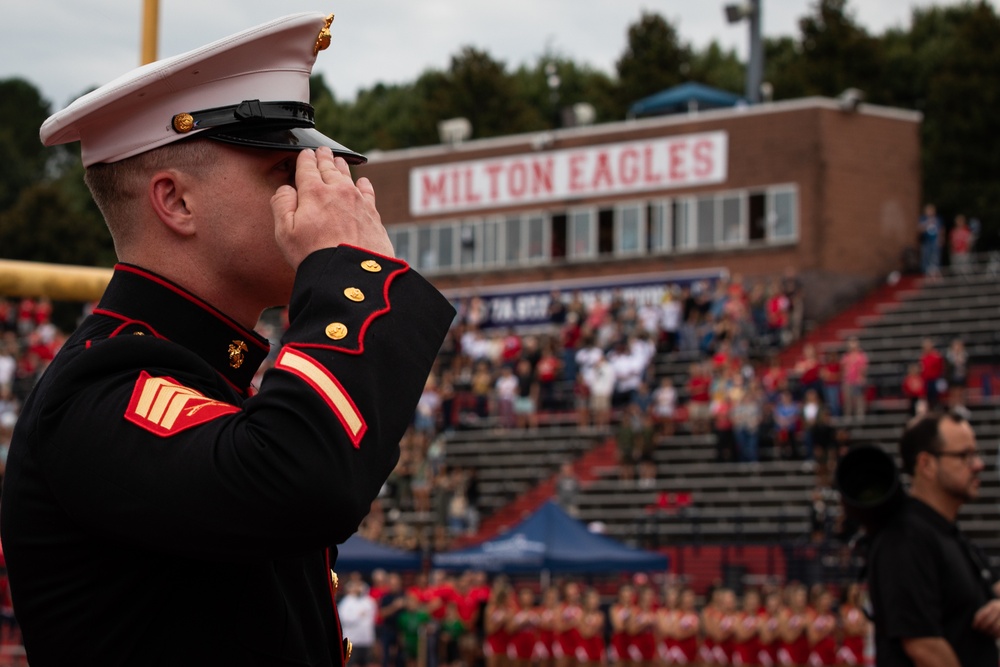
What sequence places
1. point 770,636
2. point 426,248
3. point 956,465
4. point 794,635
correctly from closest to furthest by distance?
point 956,465
point 794,635
point 770,636
point 426,248

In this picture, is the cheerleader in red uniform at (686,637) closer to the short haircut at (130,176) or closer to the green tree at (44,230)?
the short haircut at (130,176)

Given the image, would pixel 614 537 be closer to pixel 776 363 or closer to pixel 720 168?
pixel 776 363

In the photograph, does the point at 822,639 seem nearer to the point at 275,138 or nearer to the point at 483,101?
the point at 275,138

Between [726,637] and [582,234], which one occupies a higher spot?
[582,234]

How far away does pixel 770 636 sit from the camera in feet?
67.6

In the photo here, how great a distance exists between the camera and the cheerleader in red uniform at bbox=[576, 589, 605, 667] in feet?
73.3

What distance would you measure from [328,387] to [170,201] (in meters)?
0.46

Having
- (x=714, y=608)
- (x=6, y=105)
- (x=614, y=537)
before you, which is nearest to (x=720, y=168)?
(x=614, y=537)

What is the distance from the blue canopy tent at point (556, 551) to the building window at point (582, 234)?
19095mm

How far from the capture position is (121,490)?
2.04 meters

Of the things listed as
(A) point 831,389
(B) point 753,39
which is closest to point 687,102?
(B) point 753,39

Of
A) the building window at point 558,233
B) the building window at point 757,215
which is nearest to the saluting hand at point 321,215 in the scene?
the building window at point 757,215

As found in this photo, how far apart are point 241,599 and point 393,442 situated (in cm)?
34

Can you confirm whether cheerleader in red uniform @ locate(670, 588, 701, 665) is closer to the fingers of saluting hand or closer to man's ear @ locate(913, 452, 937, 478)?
man's ear @ locate(913, 452, 937, 478)
